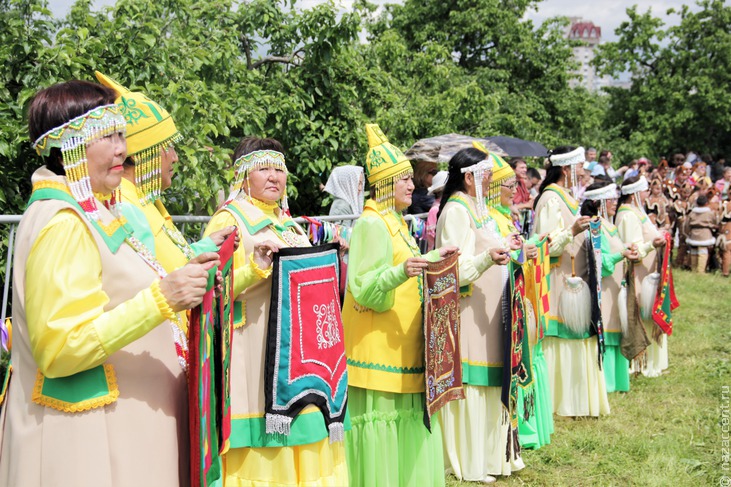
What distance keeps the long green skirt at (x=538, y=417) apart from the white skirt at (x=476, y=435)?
0.57 meters

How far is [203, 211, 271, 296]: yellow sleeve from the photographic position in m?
3.46

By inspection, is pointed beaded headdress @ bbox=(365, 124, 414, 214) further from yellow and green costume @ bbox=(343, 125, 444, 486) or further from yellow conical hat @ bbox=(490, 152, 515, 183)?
yellow conical hat @ bbox=(490, 152, 515, 183)

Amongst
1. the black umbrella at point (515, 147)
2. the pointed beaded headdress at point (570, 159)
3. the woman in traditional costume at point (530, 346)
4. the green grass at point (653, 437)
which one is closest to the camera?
the green grass at point (653, 437)

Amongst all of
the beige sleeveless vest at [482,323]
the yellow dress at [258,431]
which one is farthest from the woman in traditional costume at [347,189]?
the yellow dress at [258,431]

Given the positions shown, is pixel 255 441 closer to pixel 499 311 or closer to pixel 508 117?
pixel 499 311

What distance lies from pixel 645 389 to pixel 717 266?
8.87m

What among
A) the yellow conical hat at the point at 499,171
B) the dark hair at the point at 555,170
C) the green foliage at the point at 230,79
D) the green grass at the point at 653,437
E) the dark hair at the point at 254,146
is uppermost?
the green foliage at the point at 230,79

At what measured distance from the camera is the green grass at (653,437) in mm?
5245

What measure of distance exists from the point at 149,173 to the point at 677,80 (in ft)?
93.3

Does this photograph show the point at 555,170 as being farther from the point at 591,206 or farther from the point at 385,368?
the point at 385,368

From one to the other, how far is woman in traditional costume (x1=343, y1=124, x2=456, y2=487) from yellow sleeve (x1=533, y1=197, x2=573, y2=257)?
7.20 feet

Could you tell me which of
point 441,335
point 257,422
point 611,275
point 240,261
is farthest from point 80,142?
point 611,275

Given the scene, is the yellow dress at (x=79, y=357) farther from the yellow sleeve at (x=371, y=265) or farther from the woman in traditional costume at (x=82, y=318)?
the yellow sleeve at (x=371, y=265)

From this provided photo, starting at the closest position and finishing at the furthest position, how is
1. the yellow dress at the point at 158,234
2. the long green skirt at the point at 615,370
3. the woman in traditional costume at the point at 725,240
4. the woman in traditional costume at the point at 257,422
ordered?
the yellow dress at the point at 158,234, the woman in traditional costume at the point at 257,422, the long green skirt at the point at 615,370, the woman in traditional costume at the point at 725,240
